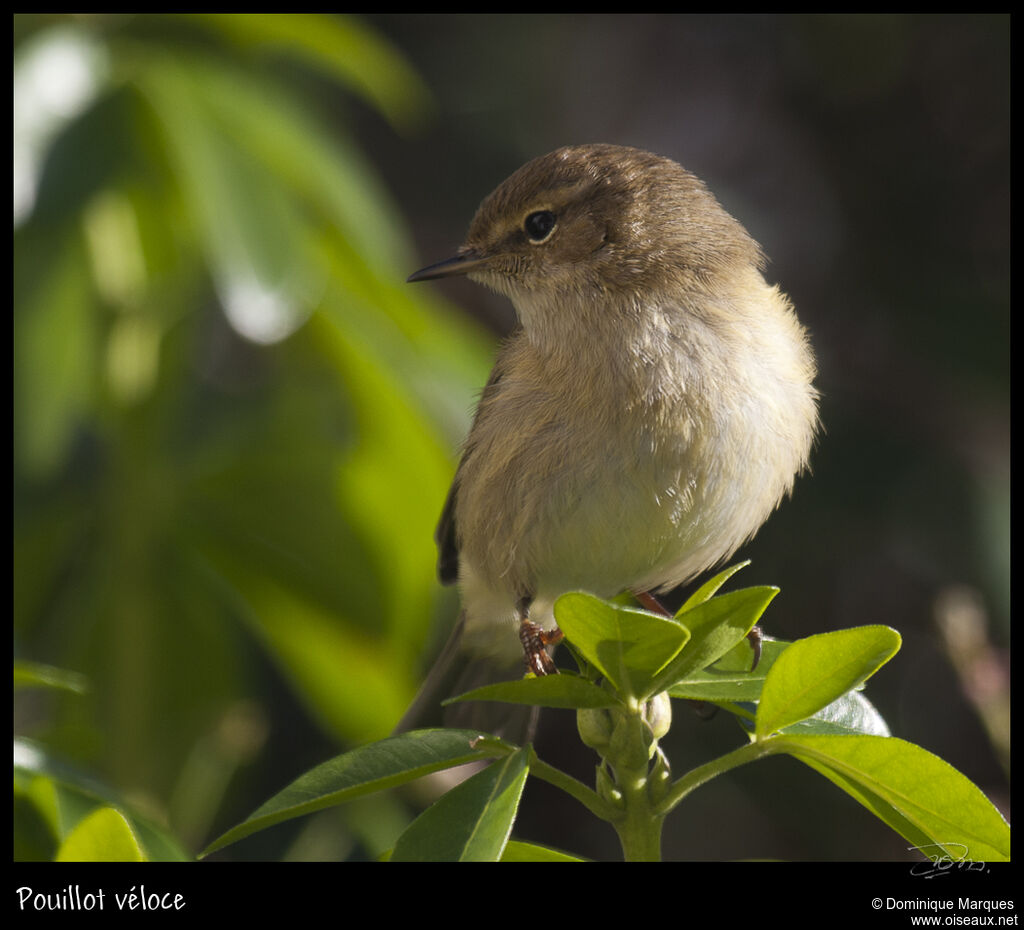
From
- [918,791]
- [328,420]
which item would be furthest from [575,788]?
[328,420]

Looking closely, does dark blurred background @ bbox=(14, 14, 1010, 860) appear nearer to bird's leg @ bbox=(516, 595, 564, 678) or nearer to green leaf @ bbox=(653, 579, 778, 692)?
bird's leg @ bbox=(516, 595, 564, 678)

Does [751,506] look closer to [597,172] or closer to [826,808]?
[597,172]

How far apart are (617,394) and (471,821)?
1.36 meters

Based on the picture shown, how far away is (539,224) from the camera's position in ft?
10.9

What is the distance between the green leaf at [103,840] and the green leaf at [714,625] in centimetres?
84

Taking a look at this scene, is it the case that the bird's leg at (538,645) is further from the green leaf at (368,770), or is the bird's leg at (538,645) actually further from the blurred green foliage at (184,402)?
the green leaf at (368,770)

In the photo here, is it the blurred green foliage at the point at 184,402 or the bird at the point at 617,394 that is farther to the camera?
the blurred green foliage at the point at 184,402

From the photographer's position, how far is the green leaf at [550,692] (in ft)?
5.46

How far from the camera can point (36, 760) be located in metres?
2.13

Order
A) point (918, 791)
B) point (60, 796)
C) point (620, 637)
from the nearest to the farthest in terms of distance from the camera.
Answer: point (620, 637) → point (918, 791) → point (60, 796)

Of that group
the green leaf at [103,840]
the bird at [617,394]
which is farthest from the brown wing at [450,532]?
the green leaf at [103,840]
